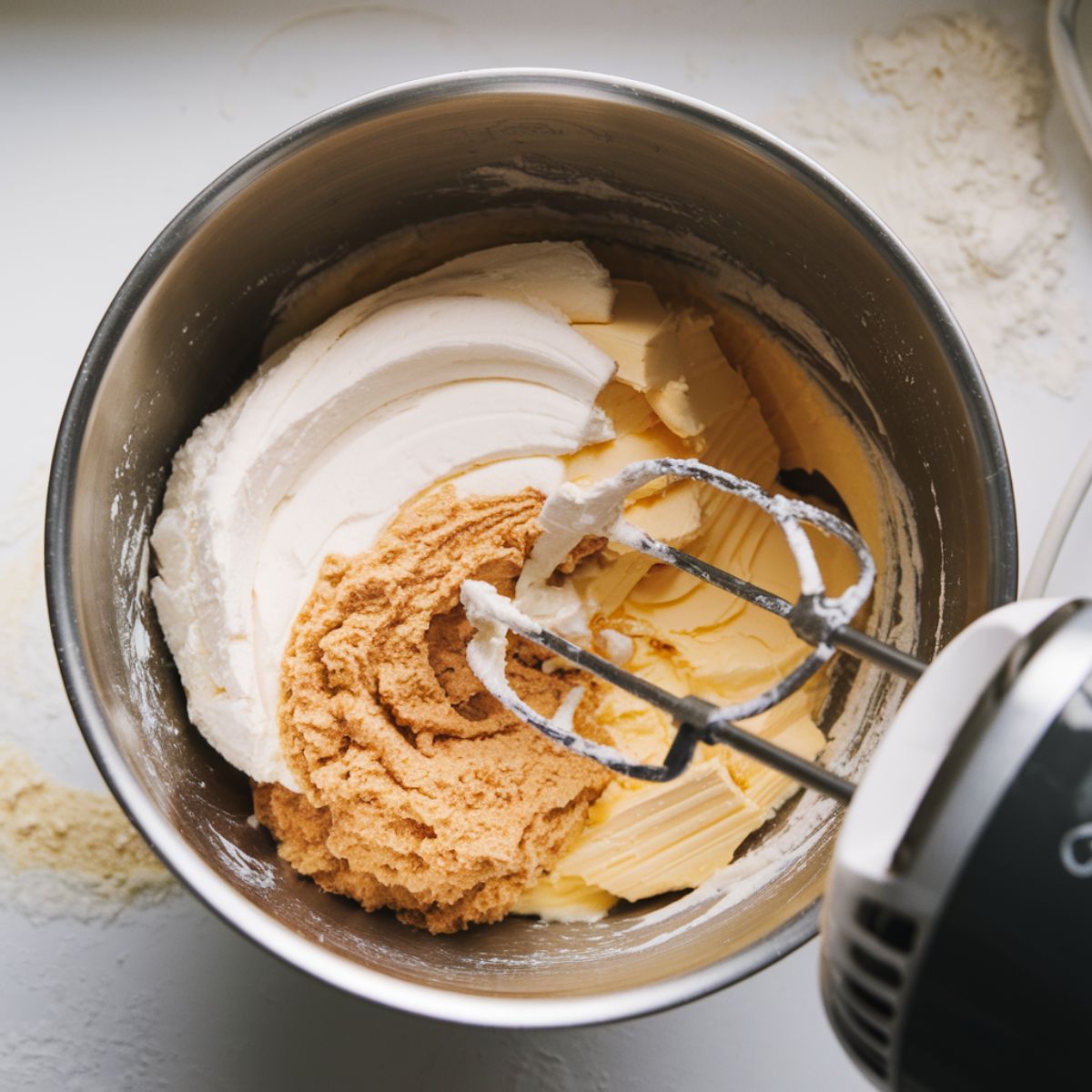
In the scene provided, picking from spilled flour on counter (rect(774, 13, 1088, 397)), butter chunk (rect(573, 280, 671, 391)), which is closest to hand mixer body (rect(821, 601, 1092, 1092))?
butter chunk (rect(573, 280, 671, 391))

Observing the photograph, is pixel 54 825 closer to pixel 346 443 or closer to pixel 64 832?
pixel 64 832

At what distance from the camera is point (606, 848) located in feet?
3.23

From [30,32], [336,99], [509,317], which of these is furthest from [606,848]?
[30,32]

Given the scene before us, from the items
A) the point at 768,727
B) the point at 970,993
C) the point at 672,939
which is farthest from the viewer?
the point at 768,727

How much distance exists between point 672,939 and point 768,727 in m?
0.25

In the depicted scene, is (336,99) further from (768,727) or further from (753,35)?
(768,727)

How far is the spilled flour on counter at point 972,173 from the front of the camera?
111 cm

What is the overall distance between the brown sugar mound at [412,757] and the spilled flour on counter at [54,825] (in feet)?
0.69

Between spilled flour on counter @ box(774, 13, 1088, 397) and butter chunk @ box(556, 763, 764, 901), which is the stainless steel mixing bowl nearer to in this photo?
butter chunk @ box(556, 763, 764, 901)

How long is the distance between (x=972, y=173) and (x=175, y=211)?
93 cm

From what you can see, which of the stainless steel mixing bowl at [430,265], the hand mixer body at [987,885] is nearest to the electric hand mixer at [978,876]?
the hand mixer body at [987,885]

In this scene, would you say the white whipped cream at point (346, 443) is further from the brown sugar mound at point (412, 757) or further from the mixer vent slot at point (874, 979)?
the mixer vent slot at point (874, 979)

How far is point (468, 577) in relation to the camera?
3.20 ft

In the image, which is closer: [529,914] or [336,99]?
[529,914]
